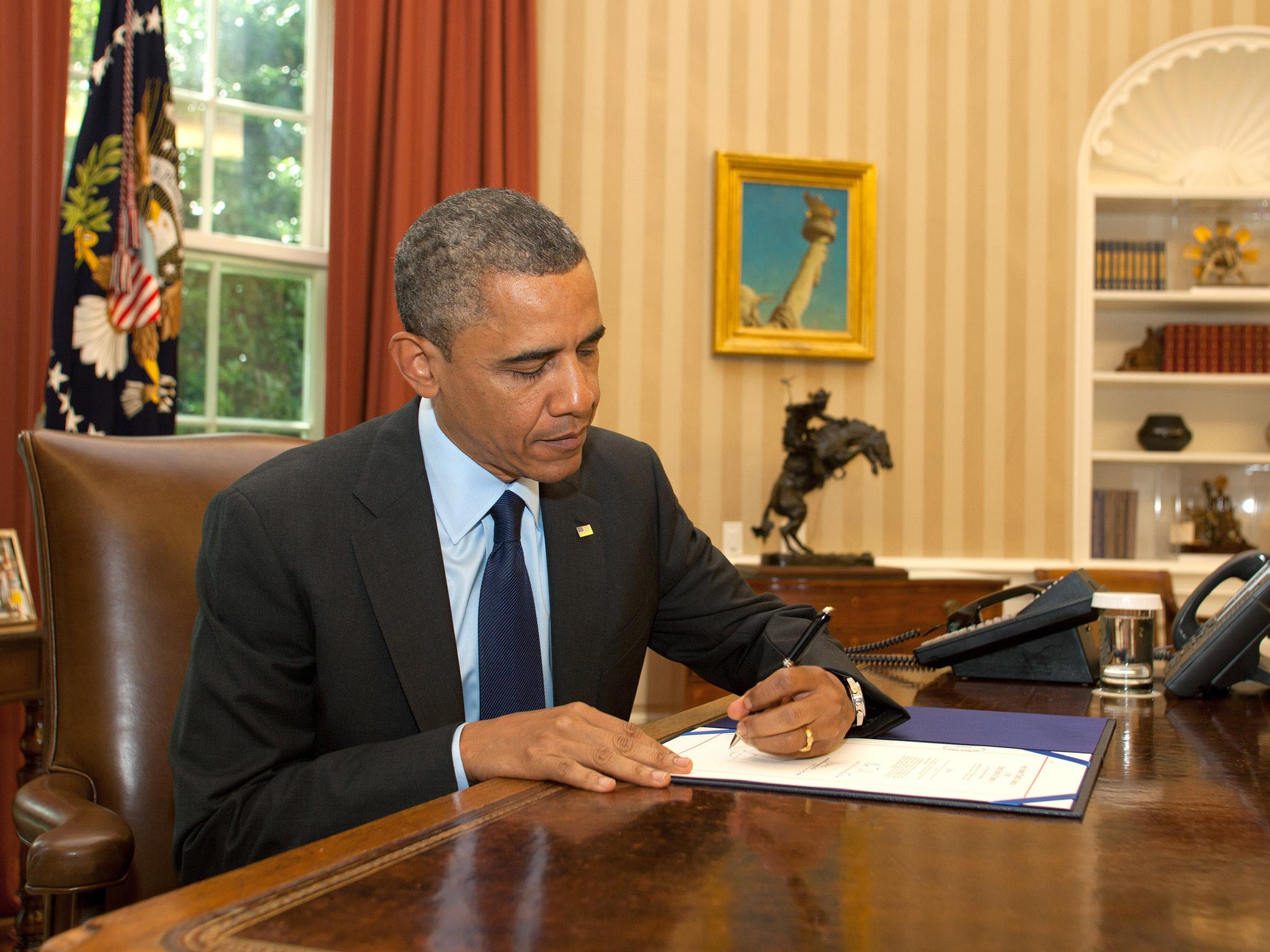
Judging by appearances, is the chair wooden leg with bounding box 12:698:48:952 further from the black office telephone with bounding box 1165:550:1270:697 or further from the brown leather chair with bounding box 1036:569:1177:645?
the brown leather chair with bounding box 1036:569:1177:645

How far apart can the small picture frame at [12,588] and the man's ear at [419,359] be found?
1.39 metres

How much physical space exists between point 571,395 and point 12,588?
172 centimetres

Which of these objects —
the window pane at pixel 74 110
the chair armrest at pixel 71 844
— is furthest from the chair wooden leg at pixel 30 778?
the window pane at pixel 74 110

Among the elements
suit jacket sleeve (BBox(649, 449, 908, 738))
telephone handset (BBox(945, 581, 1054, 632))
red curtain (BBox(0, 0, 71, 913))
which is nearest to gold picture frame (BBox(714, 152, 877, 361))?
red curtain (BBox(0, 0, 71, 913))

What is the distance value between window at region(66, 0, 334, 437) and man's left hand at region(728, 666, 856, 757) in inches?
126

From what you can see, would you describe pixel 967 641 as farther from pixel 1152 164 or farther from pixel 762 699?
pixel 1152 164

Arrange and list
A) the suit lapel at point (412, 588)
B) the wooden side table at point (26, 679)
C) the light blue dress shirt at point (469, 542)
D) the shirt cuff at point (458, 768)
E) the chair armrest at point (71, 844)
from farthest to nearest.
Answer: the wooden side table at point (26, 679) → the light blue dress shirt at point (469, 542) → the suit lapel at point (412, 588) → the chair armrest at point (71, 844) → the shirt cuff at point (458, 768)

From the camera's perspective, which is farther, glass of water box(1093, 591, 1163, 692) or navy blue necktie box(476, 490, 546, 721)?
glass of water box(1093, 591, 1163, 692)

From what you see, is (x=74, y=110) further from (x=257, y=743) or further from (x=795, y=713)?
(x=795, y=713)

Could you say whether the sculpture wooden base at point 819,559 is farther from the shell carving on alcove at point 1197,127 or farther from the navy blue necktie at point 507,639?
the navy blue necktie at point 507,639

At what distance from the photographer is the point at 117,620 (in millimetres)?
1610

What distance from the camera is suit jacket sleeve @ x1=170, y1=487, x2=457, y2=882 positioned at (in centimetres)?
112

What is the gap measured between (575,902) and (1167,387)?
4.87m

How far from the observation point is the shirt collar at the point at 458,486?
1484 millimetres
